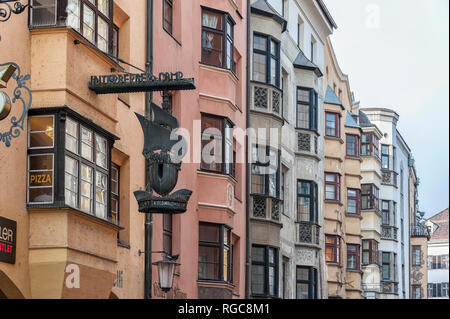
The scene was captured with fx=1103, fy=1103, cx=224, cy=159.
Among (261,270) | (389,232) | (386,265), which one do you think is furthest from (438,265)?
(261,270)

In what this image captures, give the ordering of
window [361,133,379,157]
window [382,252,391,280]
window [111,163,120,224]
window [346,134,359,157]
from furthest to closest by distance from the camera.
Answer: window [382,252,391,280] → window [361,133,379,157] → window [346,134,359,157] → window [111,163,120,224]

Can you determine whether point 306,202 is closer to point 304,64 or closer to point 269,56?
point 304,64

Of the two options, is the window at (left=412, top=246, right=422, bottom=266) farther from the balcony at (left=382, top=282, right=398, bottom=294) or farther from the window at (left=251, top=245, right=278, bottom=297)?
the window at (left=251, top=245, right=278, bottom=297)

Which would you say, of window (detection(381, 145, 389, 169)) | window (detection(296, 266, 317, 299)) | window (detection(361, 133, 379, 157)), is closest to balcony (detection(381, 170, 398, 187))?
window (detection(381, 145, 389, 169))

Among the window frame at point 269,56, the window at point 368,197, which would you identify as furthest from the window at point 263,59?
the window at point 368,197

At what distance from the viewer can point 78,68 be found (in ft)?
61.8

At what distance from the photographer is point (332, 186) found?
4706 cm

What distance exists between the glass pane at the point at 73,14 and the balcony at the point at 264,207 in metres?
14.7

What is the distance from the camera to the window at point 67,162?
59.0ft

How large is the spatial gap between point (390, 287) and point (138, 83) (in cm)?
4480

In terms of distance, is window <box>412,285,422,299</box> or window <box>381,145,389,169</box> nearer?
window <box>381,145,389,169</box>

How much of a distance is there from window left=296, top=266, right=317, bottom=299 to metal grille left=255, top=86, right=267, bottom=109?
309 inches

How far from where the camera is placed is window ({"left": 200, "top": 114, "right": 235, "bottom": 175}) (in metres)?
27.9
